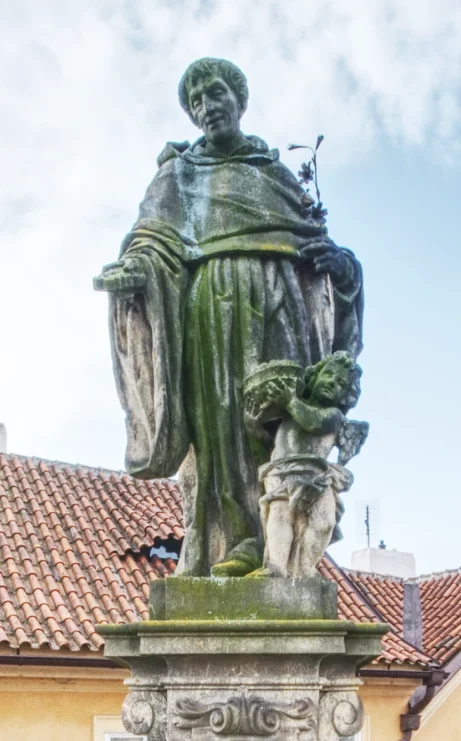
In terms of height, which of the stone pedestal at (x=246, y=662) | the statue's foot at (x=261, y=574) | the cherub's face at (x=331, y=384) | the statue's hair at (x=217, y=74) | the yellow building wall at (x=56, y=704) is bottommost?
the stone pedestal at (x=246, y=662)

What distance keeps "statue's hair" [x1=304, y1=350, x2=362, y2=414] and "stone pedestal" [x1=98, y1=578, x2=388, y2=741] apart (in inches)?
30.0

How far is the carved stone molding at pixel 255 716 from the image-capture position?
14.2ft

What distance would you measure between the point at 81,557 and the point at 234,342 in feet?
41.3

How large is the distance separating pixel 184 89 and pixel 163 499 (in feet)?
49.1

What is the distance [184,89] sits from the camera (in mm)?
5477

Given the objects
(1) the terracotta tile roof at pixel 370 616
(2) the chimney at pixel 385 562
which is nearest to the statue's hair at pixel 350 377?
(1) the terracotta tile roof at pixel 370 616

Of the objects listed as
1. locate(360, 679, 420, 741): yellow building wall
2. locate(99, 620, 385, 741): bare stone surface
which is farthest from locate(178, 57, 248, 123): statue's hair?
locate(360, 679, 420, 741): yellow building wall

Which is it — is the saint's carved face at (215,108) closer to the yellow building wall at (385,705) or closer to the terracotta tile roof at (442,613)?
the yellow building wall at (385,705)

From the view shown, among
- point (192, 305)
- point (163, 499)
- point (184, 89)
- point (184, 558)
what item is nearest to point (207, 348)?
point (192, 305)

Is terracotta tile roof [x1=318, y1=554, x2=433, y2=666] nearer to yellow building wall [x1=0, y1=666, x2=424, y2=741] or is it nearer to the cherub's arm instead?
yellow building wall [x1=0, y1=666, x2=424, y2=741]

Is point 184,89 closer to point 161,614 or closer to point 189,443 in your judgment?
point 189,443

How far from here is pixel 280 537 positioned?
4.58 metres

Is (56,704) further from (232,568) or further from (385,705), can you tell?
(232,568)

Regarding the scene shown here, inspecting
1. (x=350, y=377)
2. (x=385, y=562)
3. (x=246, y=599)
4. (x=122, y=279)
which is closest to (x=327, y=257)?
(x=350, y=377)
